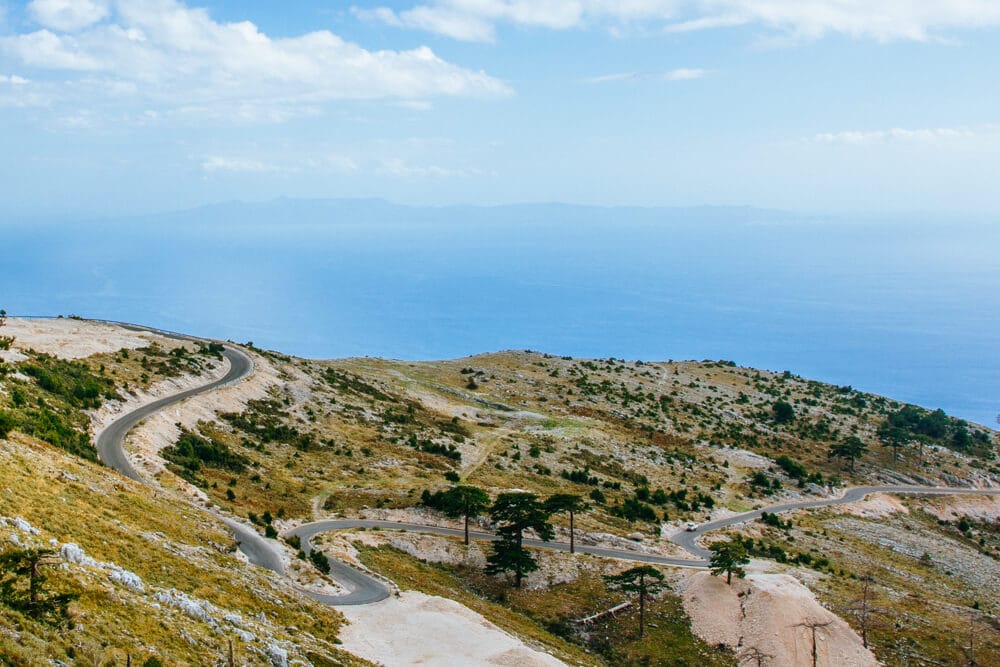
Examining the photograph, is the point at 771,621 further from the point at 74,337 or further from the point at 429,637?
the point at 74,337

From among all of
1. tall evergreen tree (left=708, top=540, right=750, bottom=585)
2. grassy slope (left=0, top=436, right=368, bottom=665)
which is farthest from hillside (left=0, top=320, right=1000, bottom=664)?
tall evergreen tree (left=708, top=540, right=750, bottom=585)

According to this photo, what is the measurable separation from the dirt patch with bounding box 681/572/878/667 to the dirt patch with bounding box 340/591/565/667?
1337 cm

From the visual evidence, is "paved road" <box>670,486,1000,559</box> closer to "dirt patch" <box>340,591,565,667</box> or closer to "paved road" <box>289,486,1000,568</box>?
"paved road" <box>289,486,1000,568</box>

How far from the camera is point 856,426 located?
380 feet

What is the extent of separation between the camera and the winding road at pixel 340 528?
38.8 metres

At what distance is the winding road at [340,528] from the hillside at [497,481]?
4.40ft

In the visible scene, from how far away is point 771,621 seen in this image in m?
42.2

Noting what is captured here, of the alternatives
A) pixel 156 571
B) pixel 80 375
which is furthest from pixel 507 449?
pixel 156 571

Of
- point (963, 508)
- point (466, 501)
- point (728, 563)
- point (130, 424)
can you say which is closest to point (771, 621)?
point (728, 563)

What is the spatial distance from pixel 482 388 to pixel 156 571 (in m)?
82.9

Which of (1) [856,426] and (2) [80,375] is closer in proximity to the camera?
(2) [80,375]

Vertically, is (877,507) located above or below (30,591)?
below

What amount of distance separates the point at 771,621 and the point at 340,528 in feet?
98.5

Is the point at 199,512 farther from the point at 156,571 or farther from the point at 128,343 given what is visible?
the point at 128,343
